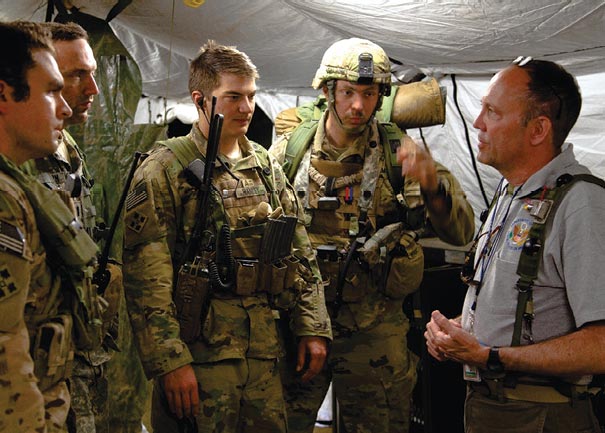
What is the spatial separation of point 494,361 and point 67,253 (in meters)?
1.47

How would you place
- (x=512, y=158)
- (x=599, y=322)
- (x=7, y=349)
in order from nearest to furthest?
(x=7, y=349), (x=599, y=322), (x=512, y=158)

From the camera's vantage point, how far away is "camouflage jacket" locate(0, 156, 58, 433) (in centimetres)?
170

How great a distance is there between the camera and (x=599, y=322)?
2186mm

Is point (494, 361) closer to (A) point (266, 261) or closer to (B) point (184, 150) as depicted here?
(A) point (266, 261)

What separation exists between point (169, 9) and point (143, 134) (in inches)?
34.0

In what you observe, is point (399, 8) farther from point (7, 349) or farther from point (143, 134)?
point (7, 349)

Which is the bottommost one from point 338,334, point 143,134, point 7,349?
point 338,334

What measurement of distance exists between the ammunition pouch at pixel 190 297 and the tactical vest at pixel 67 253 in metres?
0.47

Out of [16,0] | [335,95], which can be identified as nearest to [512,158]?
[335,95]

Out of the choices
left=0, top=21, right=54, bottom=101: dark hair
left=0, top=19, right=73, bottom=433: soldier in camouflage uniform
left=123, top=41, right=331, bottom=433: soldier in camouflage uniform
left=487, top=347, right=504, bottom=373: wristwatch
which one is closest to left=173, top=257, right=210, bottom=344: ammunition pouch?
left=123, top=41, right=331, bottom=433: soldier in camouflage uniform

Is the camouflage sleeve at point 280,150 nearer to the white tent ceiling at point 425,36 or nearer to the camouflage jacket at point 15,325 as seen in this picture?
the white tent ceiling at point 425,36

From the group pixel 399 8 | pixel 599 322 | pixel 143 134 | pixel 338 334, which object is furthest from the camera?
pixel 143 134

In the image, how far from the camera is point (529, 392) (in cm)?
234

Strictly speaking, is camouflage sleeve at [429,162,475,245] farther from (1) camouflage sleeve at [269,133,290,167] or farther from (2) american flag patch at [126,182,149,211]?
(2) american flag patch at [126,182,149,211]
